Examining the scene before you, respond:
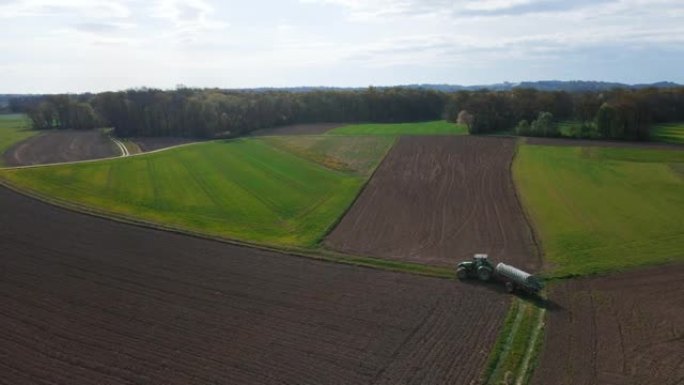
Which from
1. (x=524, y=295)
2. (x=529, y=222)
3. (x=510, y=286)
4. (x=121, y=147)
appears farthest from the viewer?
(x=121, y=147)

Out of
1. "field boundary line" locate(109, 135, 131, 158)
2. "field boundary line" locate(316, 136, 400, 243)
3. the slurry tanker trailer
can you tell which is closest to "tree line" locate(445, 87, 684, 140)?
"field boundary line" locate(316, 136, 400, 243)

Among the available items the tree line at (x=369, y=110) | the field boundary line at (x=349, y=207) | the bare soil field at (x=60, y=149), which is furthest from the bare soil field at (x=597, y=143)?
the bare soil field at (x=60, y=149)

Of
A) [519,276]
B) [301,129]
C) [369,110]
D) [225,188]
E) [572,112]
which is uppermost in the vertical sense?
[369,110]

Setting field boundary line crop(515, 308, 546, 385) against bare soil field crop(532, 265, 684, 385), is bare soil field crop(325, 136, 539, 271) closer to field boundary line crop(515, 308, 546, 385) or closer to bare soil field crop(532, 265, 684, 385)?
bare soil field crop(532, 265, 684, 385)

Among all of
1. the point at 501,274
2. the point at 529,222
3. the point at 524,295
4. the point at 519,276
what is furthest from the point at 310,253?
the point at 529,222

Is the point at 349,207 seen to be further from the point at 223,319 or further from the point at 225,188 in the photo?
the point at 223,319

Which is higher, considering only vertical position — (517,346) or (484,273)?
(484,273)
